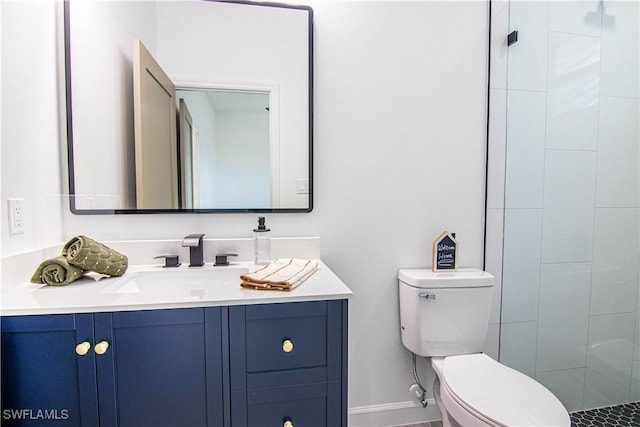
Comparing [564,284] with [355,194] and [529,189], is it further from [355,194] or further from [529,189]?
[355,194]

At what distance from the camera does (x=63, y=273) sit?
1.10 m

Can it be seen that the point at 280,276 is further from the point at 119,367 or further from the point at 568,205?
the point at 568,205

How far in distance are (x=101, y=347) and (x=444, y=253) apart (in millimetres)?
1373

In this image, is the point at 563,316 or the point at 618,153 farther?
the point at 563,316

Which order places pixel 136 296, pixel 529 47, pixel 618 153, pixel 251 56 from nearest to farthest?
pixel 136 296 < pixel 618 153 < pixel 251 56 < pixel 529 47

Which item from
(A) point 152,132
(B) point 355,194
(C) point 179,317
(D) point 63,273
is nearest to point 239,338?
(C) point 179,317

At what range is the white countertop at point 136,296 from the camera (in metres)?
0.91

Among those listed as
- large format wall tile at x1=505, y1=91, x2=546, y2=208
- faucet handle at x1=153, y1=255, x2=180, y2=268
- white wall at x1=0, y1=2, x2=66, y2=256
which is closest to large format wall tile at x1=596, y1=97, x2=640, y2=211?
large format wall tile at x1=505, y1=91, x2=546, y2=208

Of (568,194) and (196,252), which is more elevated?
(568,194)

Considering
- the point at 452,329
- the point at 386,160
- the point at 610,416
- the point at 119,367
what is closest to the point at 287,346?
the point at 119,367

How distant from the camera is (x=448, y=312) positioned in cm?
147

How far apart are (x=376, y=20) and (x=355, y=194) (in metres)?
0.81

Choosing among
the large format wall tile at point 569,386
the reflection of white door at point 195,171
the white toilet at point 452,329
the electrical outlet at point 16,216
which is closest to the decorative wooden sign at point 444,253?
the white toilet at point 452,329

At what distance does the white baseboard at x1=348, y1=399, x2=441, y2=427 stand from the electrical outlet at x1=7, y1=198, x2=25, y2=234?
1.54 metres
